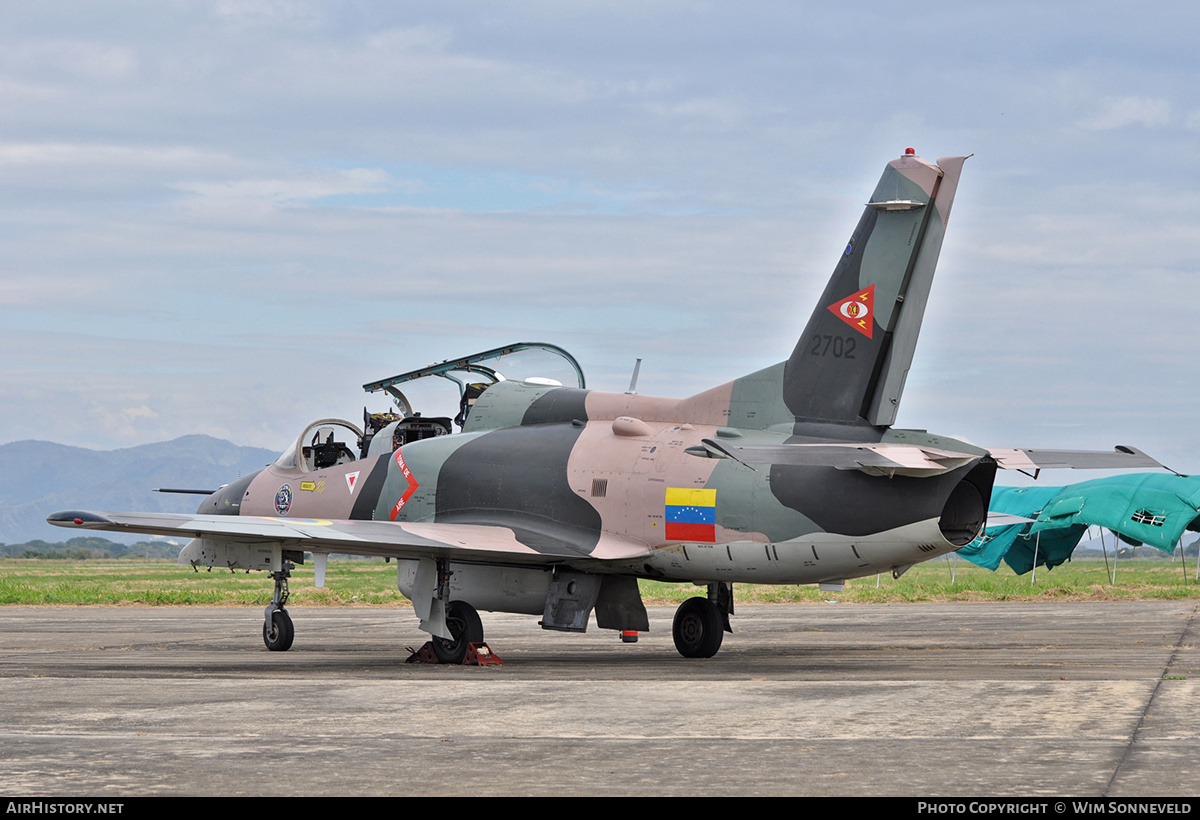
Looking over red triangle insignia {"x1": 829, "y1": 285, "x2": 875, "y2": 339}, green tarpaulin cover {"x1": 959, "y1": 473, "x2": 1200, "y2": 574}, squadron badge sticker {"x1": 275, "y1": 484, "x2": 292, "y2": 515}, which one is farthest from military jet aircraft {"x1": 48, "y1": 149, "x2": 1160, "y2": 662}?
green tarpaulin cover {"x1": 959, "y1": 473, "x2": 1200, "y2": 574}

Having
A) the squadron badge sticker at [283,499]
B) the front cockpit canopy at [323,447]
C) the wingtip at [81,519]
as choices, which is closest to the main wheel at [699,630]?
the front cockpit canopy at [323,447]

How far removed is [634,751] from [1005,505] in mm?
39938

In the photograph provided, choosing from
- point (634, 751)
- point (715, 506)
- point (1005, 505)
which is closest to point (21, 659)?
point (715, 506)

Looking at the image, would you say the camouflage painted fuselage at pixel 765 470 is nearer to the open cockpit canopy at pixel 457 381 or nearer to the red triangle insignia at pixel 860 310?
the red triangle insignia at pixel 860 310

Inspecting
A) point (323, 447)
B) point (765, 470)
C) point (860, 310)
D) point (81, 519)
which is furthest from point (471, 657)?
point (860, 310)

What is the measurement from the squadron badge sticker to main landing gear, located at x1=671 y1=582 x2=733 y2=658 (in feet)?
22.2

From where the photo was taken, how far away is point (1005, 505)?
4609 cm

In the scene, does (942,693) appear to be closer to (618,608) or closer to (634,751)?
(634,751)

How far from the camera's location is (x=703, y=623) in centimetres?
1762

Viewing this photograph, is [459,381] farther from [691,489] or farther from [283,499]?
[691,489]

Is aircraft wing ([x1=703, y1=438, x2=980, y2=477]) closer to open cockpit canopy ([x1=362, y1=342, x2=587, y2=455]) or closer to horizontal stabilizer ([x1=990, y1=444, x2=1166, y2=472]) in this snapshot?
horizontal stabilizer ([x1=990, y1=444, x2=1166, y2=472])

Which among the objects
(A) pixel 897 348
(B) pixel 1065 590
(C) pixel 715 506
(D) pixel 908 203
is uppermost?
(D) pixel 908 203

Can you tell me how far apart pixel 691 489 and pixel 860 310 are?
308 centimetres

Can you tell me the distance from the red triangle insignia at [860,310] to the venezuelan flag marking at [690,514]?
2.77 m
